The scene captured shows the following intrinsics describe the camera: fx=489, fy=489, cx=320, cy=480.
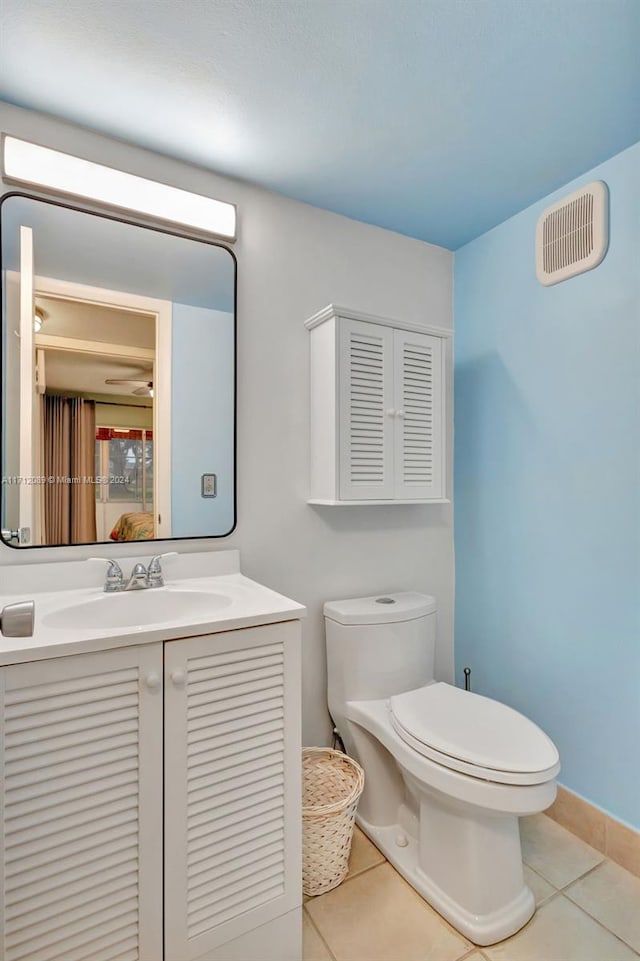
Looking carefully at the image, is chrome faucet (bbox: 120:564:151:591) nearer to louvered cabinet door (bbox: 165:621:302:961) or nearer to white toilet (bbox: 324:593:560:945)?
louvered cabinet door (bbox: 165:621:302:961)

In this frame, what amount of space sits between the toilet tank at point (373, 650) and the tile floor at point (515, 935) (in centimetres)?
49

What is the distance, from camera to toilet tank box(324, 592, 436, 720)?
65.8 inches

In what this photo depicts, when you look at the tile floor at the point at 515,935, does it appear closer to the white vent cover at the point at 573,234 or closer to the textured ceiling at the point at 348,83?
the white vent cover at the point at 573,234

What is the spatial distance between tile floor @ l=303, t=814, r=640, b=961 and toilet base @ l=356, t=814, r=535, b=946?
0.02 m

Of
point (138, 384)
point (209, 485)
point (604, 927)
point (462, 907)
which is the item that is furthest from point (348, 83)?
point (604, 927)

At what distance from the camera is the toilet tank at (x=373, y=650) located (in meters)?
1.67

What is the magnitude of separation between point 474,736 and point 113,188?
6.26 feet

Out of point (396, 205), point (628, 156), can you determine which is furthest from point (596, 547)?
point (396, 205)

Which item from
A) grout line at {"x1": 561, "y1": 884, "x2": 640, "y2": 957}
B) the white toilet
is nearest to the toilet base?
the white toilet

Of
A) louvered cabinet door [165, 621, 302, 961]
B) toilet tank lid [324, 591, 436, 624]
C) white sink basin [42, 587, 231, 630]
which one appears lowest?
louvered cabinet door [165, 621, 302, 961]

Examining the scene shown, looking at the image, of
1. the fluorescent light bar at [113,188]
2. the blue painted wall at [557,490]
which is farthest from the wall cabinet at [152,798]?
the fluorescent light bar at [113,188]

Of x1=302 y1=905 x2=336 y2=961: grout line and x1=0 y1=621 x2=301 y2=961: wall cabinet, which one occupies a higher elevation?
x1=0 y1=621 x2=301 y2=961: wall cabinet

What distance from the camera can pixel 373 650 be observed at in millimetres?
1677

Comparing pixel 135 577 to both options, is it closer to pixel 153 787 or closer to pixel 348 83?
pixel 153 787
